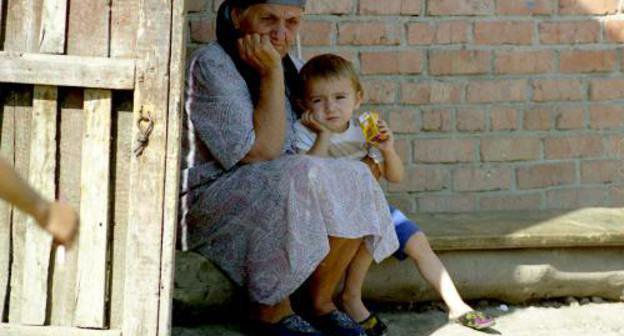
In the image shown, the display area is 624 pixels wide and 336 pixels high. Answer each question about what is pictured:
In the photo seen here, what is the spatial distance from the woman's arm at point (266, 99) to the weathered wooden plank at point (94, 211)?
69 cm

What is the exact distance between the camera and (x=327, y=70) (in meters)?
4.41

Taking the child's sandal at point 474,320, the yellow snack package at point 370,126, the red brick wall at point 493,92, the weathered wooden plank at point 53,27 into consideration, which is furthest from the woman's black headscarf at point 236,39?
the child's sandal at point 474,320

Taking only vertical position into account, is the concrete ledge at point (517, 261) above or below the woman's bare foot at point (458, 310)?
above

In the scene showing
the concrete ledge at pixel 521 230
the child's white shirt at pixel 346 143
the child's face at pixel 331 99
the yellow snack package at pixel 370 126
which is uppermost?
the child's face at pixel 331 99

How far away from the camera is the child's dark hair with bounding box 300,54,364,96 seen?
4391 millimetres

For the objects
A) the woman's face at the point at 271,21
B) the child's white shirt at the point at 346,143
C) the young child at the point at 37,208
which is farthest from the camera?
the child's white shirt at the point at 346,143

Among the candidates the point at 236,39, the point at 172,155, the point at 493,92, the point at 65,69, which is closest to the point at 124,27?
the point at 65,69

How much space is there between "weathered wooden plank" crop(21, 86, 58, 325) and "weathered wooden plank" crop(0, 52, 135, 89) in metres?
0.05

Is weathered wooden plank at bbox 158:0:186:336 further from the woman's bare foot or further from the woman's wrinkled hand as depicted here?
the woman's bare foot

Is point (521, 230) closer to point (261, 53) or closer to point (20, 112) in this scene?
point (261, 53)

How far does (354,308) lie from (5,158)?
55.8 inches

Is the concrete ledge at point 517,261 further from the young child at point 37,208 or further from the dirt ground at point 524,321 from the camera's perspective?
the young child at point 37,208

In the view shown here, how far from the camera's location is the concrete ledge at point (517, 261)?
4695mm

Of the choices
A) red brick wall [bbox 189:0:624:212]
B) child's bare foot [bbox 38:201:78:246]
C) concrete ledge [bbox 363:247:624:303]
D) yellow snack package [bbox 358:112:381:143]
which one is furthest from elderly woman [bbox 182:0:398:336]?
child's bare foot [bbox 38:201:78:246]
